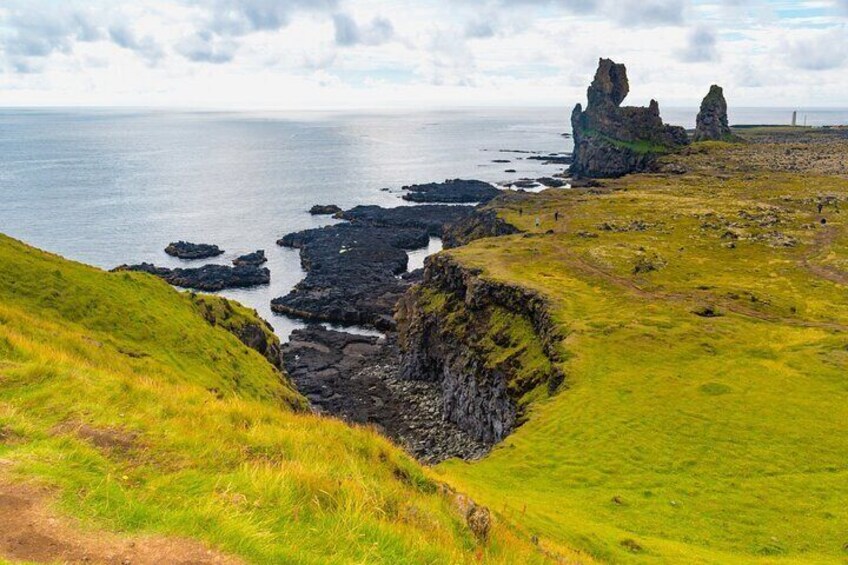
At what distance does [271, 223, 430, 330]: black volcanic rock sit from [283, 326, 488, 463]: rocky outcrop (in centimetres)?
977

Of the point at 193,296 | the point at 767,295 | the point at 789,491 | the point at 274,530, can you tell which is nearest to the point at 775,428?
the point at 789,491

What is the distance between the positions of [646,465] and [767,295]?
3922 centimetres

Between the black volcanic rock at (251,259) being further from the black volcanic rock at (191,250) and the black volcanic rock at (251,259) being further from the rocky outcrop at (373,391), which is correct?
the rocky outcrop at (373,391)

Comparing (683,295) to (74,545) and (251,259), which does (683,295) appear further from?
(251,259)

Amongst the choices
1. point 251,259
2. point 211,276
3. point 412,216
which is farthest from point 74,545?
point 412,216

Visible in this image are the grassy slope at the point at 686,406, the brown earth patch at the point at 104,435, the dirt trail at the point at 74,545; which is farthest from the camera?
the grassy slope at the point at 686,406

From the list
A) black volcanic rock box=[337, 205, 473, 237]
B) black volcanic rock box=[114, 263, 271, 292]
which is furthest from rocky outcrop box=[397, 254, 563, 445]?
black volcanic rock box=[337, 205, 473, 237]

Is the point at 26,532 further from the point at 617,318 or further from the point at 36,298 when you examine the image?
the point at 617,318

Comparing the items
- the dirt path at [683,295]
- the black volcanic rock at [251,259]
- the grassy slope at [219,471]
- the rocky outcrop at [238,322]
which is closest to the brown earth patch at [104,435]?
the grassy slope at [219,471]

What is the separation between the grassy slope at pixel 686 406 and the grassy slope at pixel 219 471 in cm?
857

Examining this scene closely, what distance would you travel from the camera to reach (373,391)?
7556 centimetres

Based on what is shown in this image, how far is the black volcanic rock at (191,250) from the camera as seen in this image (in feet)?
454

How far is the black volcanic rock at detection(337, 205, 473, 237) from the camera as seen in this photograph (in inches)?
6870

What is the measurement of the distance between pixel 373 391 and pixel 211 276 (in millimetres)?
61490
